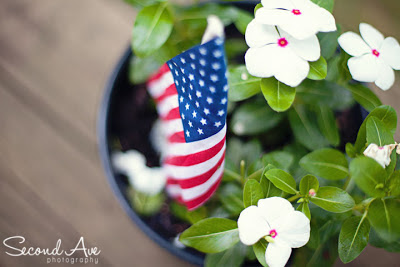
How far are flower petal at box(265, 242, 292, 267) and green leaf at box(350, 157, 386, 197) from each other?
14 centimetres

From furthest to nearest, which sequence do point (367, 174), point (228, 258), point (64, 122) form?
point (64, 122), point (228, 258), point (367, 174)

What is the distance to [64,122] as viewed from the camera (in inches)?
42.6

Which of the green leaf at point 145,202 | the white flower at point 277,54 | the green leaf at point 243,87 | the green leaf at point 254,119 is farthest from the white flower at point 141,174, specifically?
the white flower at point 277,54

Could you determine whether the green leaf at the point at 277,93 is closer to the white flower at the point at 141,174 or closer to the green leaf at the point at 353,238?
the green leaf at the point at 353,238

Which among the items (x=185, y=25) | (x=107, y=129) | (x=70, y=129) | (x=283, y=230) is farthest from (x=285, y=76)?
(x=70, y=129)

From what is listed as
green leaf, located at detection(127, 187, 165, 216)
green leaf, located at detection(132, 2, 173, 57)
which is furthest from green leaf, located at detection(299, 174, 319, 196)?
green leaf, located at detection(127, 187, 165, 216)

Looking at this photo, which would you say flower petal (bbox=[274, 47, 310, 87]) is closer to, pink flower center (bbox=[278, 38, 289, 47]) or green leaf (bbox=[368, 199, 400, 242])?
pink flower center (bbox=[278, 38, 289, 47])

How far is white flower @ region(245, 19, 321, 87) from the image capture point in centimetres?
54

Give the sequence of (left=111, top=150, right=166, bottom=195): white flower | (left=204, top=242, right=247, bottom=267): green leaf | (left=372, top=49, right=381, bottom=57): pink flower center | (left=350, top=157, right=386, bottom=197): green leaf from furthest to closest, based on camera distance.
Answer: (left=111, top=150, right=166, bottom=195): white flower, (left=204, top=242, right=247, bottom=267): green leaf, (left=372, top=49, right=381, bottom=57): pink flower center, (left=350, top=157, right=386, bottom=197): green leaf

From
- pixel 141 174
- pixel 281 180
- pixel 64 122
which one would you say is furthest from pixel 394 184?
Answer: pixel 64 122

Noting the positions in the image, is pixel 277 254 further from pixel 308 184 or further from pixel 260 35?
pixel 260 35

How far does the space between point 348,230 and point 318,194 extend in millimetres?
81

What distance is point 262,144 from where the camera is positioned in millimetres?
930

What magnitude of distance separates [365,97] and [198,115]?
1.12ft
